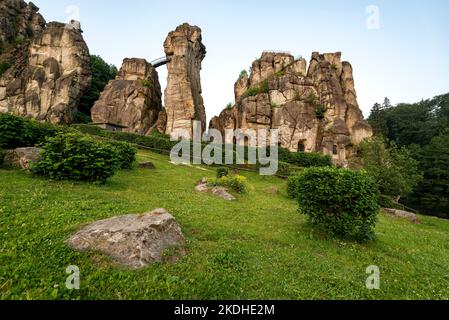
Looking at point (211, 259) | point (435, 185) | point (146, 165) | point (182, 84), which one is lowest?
point (435, 185)

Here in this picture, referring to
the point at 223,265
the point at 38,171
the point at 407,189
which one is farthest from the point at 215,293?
the point at 407,189

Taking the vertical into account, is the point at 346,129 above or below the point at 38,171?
above

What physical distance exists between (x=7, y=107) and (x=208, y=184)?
44.6m

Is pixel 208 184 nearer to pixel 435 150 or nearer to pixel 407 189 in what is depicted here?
pixel 407 189

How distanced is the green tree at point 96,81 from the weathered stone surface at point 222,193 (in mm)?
42258

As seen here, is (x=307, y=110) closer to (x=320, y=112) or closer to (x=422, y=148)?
(x=320, y=112)

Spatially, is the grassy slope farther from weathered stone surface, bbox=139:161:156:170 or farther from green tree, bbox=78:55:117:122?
green tree, bbox=78:55:117:122

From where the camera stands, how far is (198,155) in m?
→ 28.7

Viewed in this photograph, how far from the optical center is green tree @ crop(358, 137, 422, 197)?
1014 inches

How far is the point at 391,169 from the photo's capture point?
26172 millimetres

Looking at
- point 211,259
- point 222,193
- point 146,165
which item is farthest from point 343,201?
point 146,165

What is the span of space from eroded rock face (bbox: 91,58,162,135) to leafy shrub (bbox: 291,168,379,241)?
35.5m

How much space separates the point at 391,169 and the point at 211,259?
2857 cm

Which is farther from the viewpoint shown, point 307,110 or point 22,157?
point 307,110
